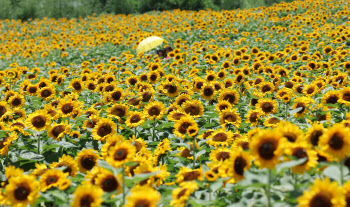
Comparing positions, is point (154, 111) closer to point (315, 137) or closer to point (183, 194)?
point (183, 194)

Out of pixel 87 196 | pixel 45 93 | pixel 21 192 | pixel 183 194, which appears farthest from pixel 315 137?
pixel 45 93

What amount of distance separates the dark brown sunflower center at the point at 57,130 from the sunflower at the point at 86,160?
2.56 ft

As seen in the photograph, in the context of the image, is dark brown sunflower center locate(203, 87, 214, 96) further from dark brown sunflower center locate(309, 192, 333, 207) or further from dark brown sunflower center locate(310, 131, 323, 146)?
dark brown sunflower center locate(309, 192, 333, 207)

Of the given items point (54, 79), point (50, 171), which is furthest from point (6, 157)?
point (54, 79)

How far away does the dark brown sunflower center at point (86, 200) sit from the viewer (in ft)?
6.23

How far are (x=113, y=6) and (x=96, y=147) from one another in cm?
2588

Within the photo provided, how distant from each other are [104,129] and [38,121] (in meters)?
0.73

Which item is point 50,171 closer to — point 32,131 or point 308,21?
point 32,131

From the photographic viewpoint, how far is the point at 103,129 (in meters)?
3.35

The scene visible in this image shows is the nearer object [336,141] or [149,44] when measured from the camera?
[336,141]

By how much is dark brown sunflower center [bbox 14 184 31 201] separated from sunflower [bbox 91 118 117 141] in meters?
1.34

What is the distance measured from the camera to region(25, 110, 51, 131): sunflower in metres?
3.40

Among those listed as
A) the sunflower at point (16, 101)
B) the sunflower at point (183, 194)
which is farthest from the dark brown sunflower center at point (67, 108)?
the sunflower at point (183, 194)

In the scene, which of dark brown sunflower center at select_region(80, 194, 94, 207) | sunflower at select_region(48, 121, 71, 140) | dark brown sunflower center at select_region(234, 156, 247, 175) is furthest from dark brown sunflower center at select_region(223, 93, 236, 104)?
dark brown sunflower center at select_region(80, 194, 94, 207)
